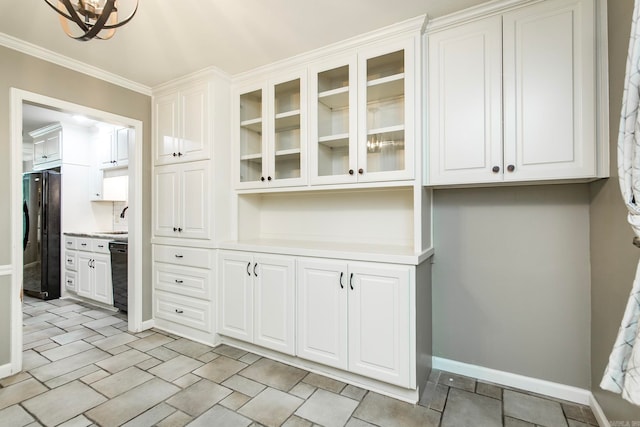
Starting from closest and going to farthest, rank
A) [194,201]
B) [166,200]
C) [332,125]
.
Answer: [332,125] → [194,201] → [166,200]

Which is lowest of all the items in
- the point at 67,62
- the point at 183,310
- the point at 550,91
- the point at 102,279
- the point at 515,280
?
the point at 183,310

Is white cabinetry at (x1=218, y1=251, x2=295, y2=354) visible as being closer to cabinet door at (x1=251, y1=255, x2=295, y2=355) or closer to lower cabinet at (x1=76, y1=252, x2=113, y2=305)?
cabinet door at (x1=251, y1=255, x2=295, y2=355)

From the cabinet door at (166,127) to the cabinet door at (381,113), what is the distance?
6.14 feet

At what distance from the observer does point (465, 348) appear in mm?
2258

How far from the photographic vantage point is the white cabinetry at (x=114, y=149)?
416 cm

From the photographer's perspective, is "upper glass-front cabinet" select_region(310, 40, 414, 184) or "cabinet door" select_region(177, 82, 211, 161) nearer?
"upper glass-front cabinet" select_region(310, 40, 414, 184)

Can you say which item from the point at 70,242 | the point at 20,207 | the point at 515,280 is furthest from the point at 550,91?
the point at 70,242

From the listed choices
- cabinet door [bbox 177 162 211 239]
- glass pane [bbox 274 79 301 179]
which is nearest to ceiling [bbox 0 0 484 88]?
glass pane [bbox 274 79 301 179]

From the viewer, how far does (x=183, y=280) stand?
294cm

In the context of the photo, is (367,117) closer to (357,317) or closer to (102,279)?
(357,317)

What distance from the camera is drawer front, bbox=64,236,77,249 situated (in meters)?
4.16

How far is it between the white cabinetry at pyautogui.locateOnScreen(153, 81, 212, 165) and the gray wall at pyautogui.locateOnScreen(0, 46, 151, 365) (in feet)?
0.56

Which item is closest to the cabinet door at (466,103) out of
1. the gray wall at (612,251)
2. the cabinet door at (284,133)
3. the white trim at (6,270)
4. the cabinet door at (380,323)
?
the gray wall at (612,251)

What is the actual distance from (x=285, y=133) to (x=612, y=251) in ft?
7.61
